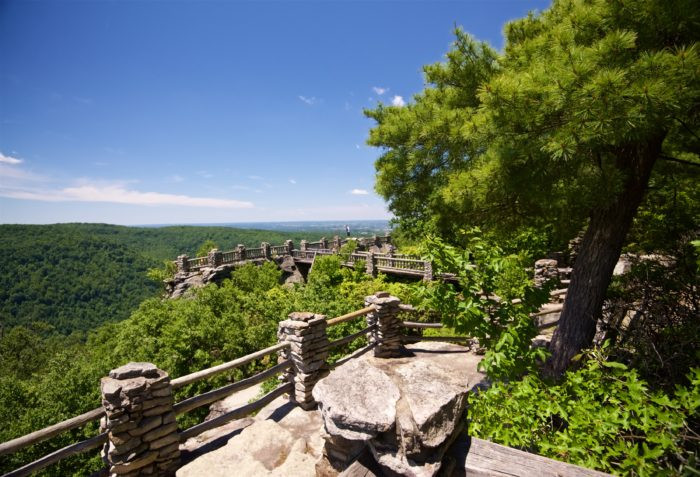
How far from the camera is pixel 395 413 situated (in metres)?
2.11

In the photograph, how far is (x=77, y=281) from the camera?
73.8m

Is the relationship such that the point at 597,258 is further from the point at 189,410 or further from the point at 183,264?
the point at 183,264

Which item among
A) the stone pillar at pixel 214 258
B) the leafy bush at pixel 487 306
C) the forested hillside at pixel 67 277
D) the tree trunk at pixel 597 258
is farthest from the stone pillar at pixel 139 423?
the forested hillside at pixel 67 277

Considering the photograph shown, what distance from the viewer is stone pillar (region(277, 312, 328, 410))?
554cm

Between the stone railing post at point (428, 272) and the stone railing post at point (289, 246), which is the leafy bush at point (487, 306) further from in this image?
the stone railing post at point (289, 246)

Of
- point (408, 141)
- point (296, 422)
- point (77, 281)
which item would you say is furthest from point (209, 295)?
point (77, 281)

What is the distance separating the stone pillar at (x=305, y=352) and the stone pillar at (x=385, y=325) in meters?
1.88

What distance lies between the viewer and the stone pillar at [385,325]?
291 inches

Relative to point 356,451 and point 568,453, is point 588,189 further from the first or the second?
point 356,451

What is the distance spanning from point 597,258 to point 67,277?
99.2 metres

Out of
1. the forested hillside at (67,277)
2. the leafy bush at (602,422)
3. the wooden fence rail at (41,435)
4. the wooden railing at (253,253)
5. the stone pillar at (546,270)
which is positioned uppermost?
the leafy bush at (602,422)

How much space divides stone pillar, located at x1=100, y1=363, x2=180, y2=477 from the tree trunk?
5473 mm

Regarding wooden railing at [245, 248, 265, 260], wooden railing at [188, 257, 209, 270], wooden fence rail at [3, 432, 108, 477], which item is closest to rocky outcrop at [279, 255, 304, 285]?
wooden railing at [245, 248, 265, 260]

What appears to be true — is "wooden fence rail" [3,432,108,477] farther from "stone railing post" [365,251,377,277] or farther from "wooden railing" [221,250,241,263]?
"wooden railing" [221,250,241,263]
